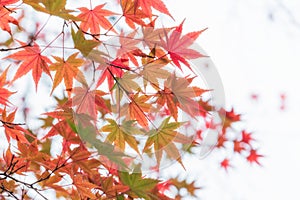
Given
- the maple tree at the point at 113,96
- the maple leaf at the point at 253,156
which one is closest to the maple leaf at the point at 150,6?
the maple tree at the point at 113,96

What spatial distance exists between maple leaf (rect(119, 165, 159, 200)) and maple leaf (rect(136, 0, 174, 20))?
1.32ft

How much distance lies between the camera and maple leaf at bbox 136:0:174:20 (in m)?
1.07

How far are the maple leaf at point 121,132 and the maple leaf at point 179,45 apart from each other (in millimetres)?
210

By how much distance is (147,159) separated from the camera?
1.29 metres

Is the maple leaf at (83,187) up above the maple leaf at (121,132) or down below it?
below

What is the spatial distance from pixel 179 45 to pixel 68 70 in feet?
1.01

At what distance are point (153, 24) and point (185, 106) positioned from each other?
25 centimetres

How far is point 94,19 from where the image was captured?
4.06 feet

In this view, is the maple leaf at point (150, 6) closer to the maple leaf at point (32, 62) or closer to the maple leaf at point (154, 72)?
the maple leaf at point (154, 72)

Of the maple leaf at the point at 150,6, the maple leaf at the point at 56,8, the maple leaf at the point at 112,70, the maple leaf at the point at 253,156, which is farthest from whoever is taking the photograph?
the maple leaf at the point at 253,156

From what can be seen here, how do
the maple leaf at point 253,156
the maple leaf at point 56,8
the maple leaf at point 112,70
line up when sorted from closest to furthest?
the maple leaf at point 56,8
the maple leaf at point 112,70
the maple leaf at point 253,156

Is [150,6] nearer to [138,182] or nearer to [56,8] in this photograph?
[56,8]

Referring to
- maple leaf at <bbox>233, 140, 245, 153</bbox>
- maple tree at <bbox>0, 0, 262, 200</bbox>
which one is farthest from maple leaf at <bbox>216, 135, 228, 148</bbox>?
maple tree at <bbox>0, 0, 262, 200</bbox>

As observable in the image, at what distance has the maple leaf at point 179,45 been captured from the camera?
1104 millimetres
